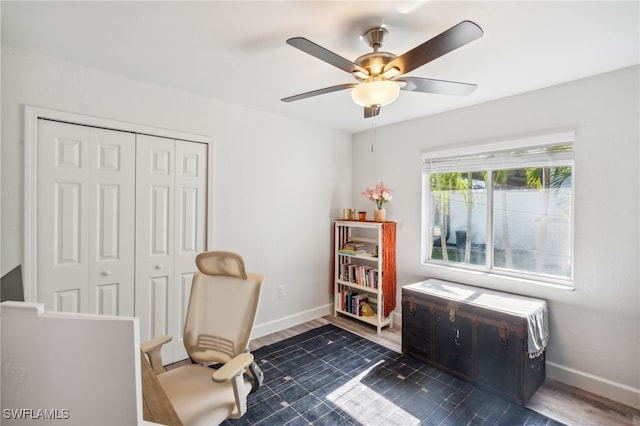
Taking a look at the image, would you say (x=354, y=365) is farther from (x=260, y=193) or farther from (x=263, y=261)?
(x=260, y=193)

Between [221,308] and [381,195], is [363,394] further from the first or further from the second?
[381,195]

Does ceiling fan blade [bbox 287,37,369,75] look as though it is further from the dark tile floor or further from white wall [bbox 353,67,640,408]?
the dark tile floor

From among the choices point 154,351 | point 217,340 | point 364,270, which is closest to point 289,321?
point 364,270

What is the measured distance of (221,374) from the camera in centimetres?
135

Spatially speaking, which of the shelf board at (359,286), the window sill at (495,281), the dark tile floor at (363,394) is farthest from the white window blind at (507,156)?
the dark tile floor at (363,394)

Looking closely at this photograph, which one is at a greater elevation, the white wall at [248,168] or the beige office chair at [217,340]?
the white wall at [248,168]

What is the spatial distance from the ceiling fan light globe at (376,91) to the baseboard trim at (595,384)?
2605 mm

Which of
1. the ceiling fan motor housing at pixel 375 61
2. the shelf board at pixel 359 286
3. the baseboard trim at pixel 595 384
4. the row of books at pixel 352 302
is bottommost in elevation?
the baseboard trim at pixel 595 384

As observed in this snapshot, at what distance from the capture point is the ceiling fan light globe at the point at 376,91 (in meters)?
1.60

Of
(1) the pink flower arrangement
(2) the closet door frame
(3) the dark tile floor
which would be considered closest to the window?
(1) the pink flower arrangement

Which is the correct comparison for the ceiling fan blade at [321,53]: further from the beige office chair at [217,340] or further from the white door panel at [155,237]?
the white door panel at [155,237]

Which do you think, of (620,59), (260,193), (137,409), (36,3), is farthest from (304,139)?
(137,409)

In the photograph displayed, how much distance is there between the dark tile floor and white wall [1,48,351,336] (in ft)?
2.66

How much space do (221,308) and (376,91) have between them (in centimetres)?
155
